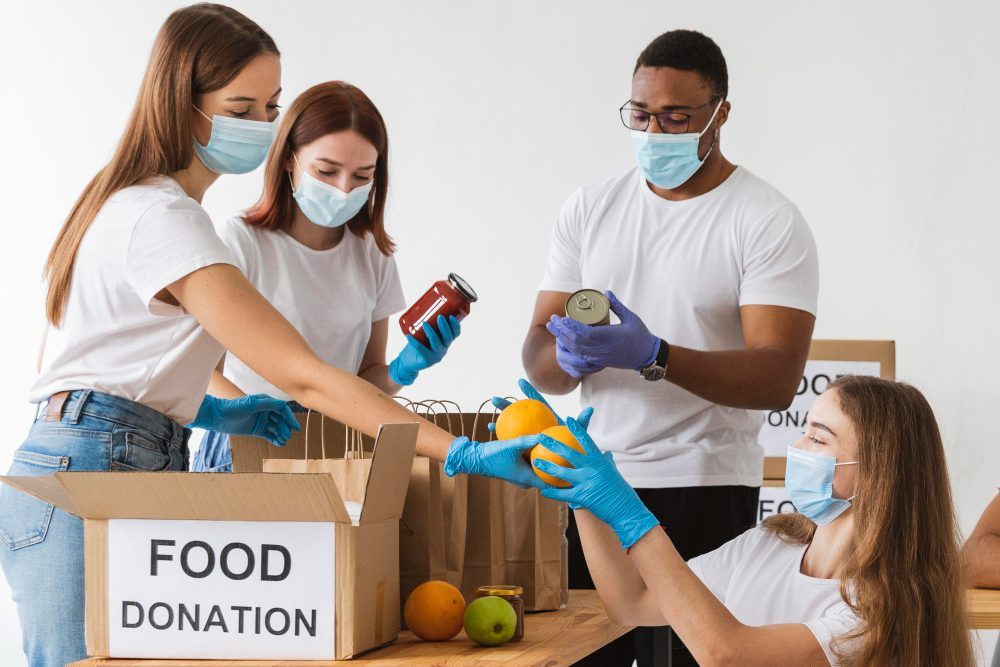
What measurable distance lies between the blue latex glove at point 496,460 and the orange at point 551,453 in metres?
0.01

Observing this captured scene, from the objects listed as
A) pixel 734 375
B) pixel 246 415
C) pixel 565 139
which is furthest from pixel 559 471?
pixel 565 139

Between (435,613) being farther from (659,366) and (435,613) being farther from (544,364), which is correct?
(544,364)

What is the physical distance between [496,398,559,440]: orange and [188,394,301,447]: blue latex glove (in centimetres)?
55

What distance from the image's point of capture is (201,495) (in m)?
1.16

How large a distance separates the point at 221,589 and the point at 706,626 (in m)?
0.54

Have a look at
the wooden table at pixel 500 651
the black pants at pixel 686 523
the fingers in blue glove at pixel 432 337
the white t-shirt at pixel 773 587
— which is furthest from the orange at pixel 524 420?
the black pants at pixel 686 523

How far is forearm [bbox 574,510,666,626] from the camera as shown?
140 cm

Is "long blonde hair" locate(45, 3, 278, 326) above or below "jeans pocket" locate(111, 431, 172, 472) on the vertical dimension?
above

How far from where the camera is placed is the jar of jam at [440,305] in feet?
5.64

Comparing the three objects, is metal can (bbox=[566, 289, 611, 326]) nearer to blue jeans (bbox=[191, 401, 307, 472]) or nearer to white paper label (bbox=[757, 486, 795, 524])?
blue jeans (bbox=[191, 401, 307, 472])

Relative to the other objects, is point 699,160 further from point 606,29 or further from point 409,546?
point 606,29

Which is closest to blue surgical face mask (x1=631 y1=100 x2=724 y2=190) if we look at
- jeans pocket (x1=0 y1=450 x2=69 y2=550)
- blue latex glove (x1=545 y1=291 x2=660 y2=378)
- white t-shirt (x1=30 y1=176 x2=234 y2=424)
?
blue latex glove (x1=545 y1=291 x2=660 y2=378)

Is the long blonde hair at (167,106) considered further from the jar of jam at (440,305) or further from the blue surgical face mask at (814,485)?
the blue surgical face mask at (814,485)

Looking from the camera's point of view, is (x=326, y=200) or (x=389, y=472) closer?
(x=389, y=472)
